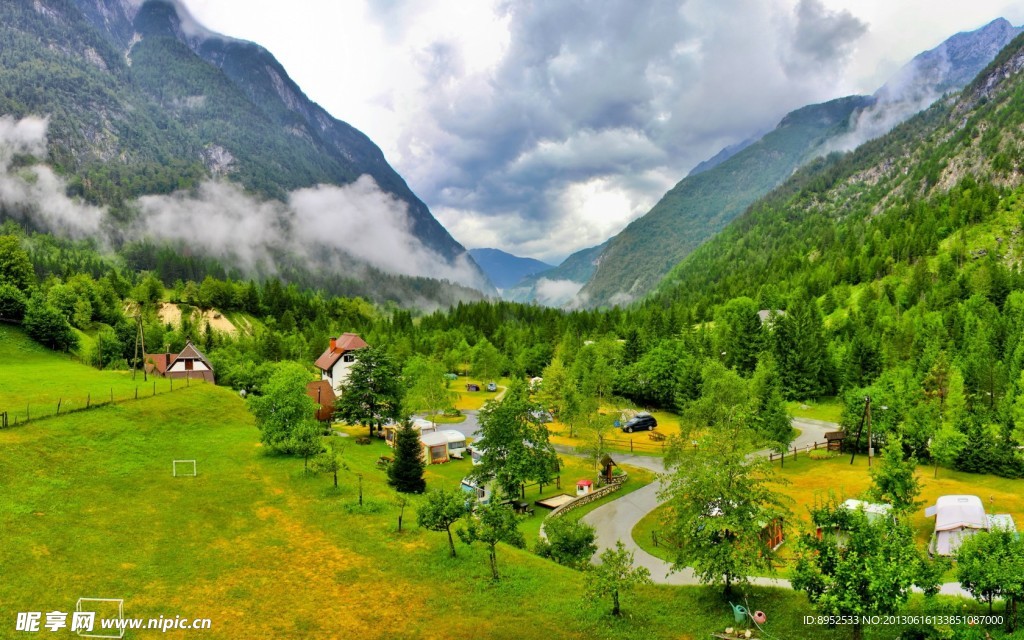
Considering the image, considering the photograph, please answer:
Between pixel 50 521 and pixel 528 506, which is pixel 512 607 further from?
pixel 50 521

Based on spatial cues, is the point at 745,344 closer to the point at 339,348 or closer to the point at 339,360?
the point at 339,360

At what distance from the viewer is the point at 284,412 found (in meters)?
47.0

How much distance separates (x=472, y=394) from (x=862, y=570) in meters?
95.7

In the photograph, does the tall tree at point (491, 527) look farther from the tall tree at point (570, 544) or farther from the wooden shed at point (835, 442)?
the wooden shed at point (835, 442)

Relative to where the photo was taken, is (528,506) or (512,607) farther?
(528,506)

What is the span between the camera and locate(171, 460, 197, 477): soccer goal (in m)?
39.1

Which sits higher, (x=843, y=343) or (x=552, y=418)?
(x=843, y=343)

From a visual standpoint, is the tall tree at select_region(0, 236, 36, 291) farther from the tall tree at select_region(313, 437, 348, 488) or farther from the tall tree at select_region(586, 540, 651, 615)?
the tall tree at select_region(586, 540, 651, 615)

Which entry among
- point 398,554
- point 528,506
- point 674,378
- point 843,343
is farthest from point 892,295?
point 398,554

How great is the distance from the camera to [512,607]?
24.4 metres

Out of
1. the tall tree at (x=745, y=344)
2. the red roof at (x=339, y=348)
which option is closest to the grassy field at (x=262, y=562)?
the red roof at (x=339, y=348)

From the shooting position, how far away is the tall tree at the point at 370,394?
67250 millimetres

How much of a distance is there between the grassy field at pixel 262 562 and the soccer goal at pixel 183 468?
2.67ft

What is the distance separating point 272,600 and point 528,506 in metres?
24.2
